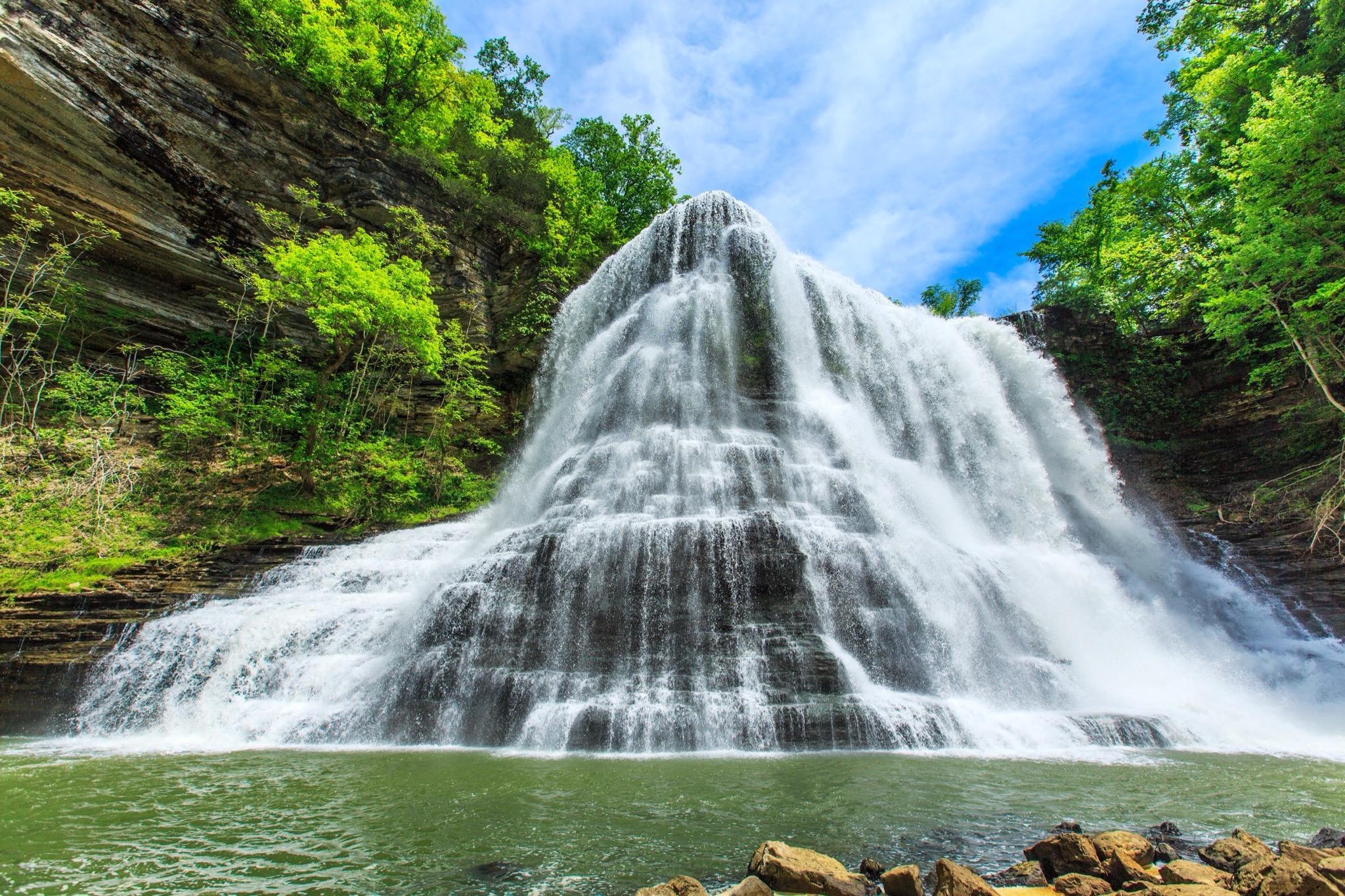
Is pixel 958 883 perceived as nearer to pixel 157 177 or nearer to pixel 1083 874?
pixel 1083 874

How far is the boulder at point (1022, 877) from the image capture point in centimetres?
305

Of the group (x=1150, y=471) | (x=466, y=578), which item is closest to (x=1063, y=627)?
(x=1150, y=471)

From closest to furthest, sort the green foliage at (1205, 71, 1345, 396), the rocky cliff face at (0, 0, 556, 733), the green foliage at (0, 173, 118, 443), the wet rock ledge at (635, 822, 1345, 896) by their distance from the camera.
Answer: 1. the wet rock ledge at (635, 822, 1345, 896)
2. the rocky cliff face at (0, 0, 556, 733)
3. the green foliage at (0, 173, 118, 443)
4. the green foliage at (1205, 71, 1345, 396)

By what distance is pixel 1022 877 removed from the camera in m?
3.07

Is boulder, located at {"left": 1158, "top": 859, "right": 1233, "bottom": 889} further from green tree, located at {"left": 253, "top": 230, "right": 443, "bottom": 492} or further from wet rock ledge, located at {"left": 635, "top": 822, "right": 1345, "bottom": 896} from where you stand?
green tree, located at {"left": 253, "top": 230, "right": 443, "bottom": 492}

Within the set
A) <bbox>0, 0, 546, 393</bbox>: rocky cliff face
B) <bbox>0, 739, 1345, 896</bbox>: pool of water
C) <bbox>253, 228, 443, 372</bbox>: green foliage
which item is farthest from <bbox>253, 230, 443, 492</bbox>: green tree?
<bbox>0, 739, 1345, 896</bbox>: pool of water

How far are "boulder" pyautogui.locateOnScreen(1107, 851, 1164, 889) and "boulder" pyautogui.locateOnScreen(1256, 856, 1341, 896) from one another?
1.33ft

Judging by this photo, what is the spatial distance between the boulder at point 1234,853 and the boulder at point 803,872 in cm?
197

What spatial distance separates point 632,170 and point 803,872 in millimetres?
31116

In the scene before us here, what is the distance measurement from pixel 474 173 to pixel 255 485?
1572cm

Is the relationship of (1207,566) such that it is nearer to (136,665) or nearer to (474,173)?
(136,665)

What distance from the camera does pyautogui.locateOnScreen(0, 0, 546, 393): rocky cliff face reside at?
12297mm

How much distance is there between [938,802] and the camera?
4.59 m

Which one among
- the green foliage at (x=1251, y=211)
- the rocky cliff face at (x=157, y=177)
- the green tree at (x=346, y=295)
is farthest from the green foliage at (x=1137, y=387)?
the green tree at (x=346, y=295)
